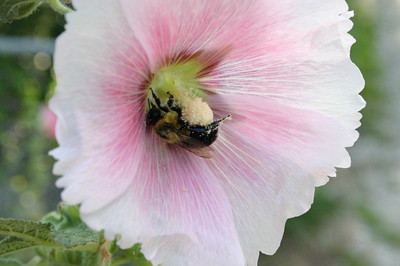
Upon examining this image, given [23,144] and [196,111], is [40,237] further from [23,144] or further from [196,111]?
[23,144]

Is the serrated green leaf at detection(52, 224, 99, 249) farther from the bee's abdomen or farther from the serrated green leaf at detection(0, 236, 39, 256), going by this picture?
the bee's abdomen

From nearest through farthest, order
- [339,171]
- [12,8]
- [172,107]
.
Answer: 1. [12,8]
2. [172,107]
3. [339,171]

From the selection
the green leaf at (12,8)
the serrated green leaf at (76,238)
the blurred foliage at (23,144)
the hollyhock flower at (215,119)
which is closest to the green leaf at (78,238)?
the serrated green leaf at (76,238)

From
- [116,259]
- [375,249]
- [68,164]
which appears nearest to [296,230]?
[375,249]

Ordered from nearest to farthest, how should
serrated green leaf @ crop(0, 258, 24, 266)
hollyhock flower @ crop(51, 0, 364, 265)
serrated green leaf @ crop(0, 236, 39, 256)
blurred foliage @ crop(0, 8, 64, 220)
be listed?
hollyhock flower @ crop(51, 0, 364, 265) < serrated green leaf @ crop(0, 236, 39, 256) < serrated green leaf @ crop(0, 258, 24, 266) < blurred foliage @ crop(0, 8, 64, 220)

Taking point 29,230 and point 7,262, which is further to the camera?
point 7,262

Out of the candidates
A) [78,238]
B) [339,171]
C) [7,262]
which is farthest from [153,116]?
[339,171]

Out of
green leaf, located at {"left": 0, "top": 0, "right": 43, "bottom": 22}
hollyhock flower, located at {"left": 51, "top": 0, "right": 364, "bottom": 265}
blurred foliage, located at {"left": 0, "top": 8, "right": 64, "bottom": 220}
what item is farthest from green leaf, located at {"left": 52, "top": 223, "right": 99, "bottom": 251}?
blurred foliage, located at {"left": 0, "top": 8, "right": 64, "bottom": 220}
